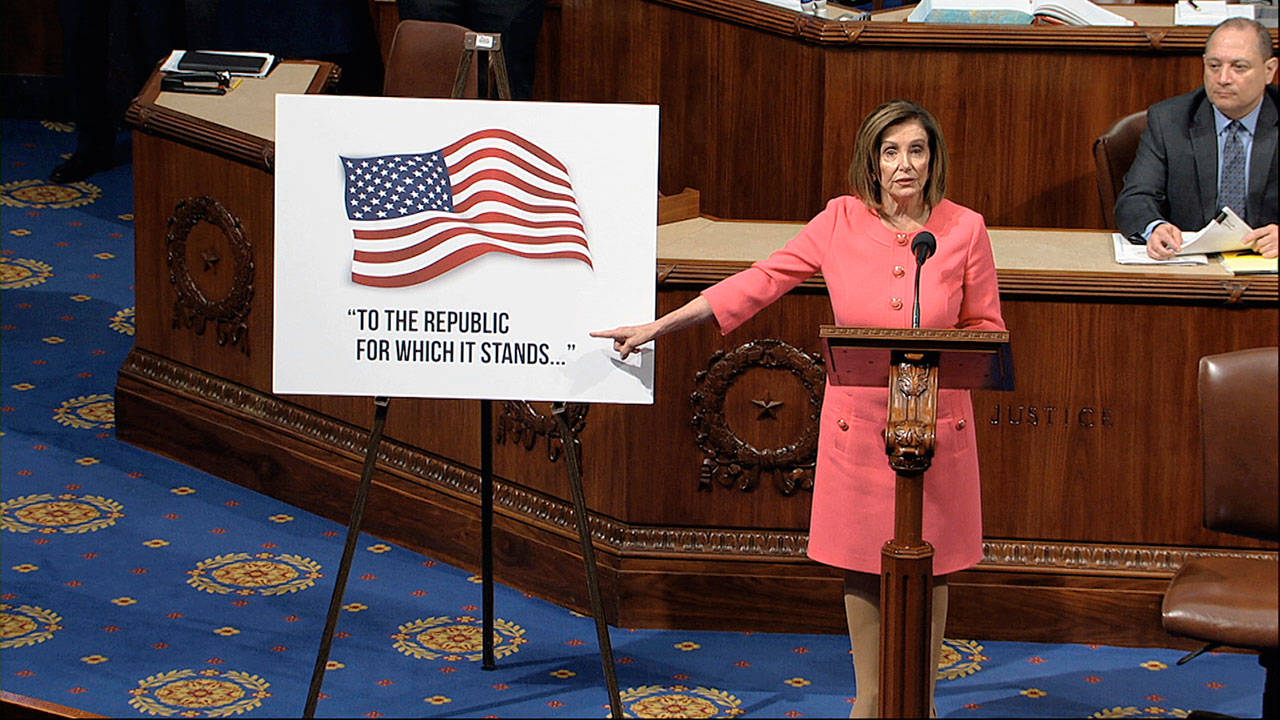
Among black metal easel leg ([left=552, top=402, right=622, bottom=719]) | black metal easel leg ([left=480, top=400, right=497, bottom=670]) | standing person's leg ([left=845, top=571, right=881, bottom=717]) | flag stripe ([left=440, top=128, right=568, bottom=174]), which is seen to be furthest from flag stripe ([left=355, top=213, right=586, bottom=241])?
standing person's leg ([left=845, top=571, right=881, bottom=717])

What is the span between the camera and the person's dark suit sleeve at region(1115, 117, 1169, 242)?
455 centimetres

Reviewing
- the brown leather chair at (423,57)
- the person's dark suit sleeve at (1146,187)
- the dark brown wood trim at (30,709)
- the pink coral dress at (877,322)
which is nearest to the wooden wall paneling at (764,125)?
the brown leather chair at (423,57)

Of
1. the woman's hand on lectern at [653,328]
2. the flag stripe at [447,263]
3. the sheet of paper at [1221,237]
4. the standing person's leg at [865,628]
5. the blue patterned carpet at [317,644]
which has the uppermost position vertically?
the sheet of paper at [1221,237]

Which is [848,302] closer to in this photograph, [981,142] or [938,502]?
[938,502]

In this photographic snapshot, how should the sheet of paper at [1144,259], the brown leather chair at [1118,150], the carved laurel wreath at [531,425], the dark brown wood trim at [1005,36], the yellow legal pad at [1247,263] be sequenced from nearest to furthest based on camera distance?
the yellow legal pad at [1247,263] → the sheet of paper at [1144,259] → the carved laurel wreath at [531,425] → the brown leather chair at [1118,150] → the dark brown wood trim at [1005,36]

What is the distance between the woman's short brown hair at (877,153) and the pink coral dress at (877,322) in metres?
0.05

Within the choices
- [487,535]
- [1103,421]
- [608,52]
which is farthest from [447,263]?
[608,52]

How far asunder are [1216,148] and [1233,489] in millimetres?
1573

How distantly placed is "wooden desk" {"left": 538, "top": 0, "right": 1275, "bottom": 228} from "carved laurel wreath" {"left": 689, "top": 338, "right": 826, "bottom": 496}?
117 cm

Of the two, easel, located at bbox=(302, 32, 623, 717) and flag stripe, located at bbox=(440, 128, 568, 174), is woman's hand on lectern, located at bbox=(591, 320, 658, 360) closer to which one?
easel, located at bbox=(302, 32, 623, 717)

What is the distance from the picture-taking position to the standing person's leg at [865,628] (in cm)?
347

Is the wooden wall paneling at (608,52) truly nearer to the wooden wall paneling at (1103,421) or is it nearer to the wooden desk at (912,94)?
the wooden desk at (912,94)

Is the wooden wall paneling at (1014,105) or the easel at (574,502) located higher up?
the wooden wall paneling at (1014,105)

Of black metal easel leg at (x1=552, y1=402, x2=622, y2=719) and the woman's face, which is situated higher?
the woman's face
